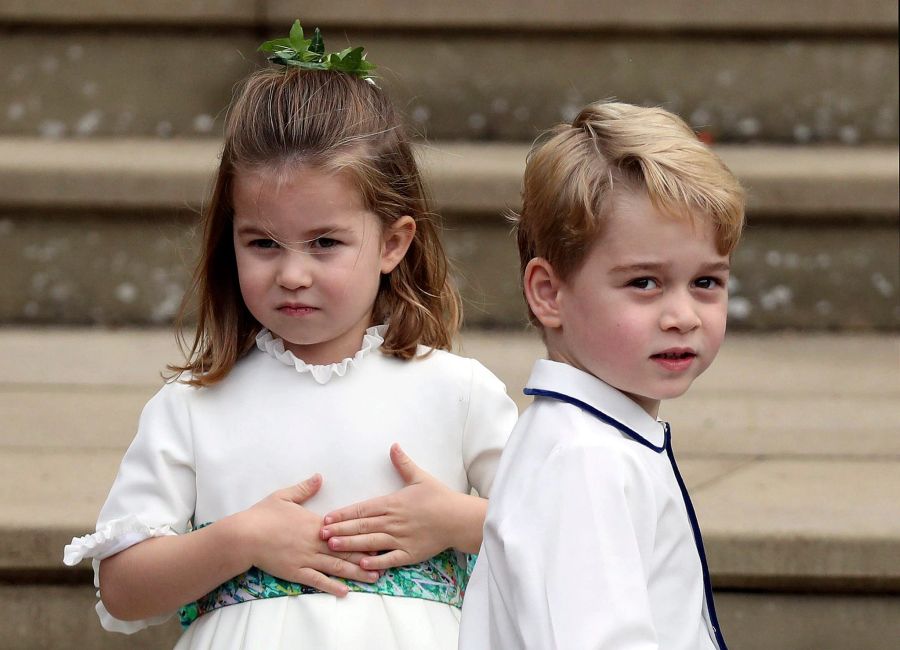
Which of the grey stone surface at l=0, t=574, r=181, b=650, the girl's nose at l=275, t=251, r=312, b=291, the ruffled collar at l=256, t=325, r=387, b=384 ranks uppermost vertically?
the girl's nose at l=275, t=251, r=312, b=291

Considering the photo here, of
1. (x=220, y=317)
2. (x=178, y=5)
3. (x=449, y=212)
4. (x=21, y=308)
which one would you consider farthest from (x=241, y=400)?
(x=178, y=5)

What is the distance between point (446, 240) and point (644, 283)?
1791 mm

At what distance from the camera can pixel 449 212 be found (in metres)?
3.16

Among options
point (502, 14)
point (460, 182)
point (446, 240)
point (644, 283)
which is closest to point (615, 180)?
point (644, 283)

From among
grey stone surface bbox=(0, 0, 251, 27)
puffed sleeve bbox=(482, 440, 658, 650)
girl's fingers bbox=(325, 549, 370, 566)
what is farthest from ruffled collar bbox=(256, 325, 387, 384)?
grey stone surface bbox=(0, 0, 251, 27)

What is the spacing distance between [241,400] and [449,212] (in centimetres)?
146

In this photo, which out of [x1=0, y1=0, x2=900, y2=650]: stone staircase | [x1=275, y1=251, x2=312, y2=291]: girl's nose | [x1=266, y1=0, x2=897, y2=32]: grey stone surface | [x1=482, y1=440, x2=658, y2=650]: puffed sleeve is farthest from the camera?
[x1=266, y1=0, x2=897, y2=32]: grey stone surface

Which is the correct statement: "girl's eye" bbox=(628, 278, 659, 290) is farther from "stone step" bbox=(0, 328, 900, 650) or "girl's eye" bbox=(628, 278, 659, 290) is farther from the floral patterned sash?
"stone step" bbox=(0, 328, 900, 650)

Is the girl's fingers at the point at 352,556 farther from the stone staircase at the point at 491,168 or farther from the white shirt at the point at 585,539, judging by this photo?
the stone staircase at the point at 491,168

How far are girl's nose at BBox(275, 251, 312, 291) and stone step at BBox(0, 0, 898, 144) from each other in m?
1.83

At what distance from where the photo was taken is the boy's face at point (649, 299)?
4.57 feet

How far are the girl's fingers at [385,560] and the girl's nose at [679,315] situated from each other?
52 centimetres

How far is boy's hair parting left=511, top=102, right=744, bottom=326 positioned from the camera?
1.39 meters

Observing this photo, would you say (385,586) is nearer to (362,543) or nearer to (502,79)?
(362,543)
